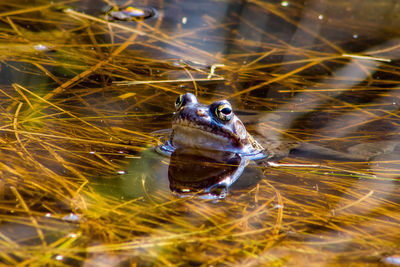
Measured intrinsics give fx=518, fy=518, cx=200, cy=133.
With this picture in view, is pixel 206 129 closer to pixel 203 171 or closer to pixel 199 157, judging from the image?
pixel 199 157

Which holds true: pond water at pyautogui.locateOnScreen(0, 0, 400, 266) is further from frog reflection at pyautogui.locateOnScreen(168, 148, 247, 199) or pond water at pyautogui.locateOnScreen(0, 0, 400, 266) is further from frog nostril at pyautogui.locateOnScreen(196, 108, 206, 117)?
frog nostril at pyautogui.locateOnScreen(196, 108, 206, 117)

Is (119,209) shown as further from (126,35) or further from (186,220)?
(126,35)

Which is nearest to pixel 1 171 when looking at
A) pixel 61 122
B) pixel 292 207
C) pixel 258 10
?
pixel 61 122

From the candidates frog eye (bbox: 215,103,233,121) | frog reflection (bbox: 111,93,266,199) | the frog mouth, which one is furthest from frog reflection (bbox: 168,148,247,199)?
frog eye (bbox: 215,103,233,121)

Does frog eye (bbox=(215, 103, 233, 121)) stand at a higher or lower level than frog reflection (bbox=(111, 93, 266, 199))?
higher

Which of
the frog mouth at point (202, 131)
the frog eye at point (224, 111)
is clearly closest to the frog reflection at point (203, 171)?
the frog mouth at point (202, 131)

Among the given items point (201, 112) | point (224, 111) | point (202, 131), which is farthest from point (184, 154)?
point (224, 111)

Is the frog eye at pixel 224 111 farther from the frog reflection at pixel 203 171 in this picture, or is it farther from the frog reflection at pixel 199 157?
the frog reflection at pixel 203 171
